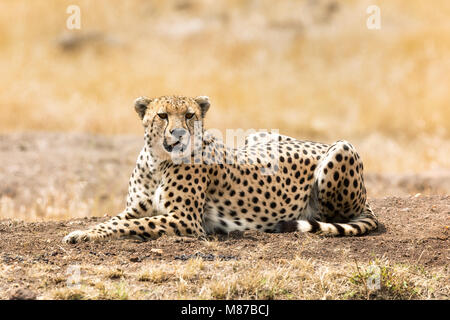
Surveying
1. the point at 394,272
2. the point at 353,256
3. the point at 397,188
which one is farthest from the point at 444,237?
the point at 397,188

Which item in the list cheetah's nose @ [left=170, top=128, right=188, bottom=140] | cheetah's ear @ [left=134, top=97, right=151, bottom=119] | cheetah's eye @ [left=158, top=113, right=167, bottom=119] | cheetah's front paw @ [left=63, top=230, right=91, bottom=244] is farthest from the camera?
cheetah's ear @ [left=134, top=97, right=151, bottom=119]

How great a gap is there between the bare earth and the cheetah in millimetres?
200

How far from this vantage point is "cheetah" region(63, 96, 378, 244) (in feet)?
18.6

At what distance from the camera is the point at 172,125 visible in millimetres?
5594

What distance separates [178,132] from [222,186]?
79 cm

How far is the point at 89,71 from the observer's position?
678 inches

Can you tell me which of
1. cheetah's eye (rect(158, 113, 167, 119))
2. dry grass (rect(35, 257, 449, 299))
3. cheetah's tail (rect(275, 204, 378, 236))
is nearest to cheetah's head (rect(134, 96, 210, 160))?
cheetah's eye (rect(158, 113, 167, 119))

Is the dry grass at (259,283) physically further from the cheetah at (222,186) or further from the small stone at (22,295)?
the cheetah at (222,186)

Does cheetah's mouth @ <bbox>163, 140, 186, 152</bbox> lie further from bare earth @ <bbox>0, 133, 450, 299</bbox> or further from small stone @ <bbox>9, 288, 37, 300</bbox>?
small stone @ <bbox>9, 288, 37, 300</bbox>
